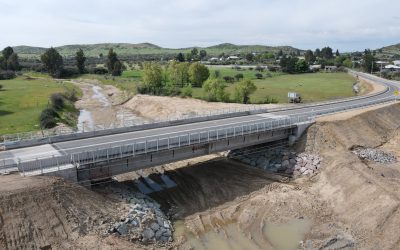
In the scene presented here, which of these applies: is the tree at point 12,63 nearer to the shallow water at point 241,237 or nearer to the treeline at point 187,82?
the treeline at point 187,82

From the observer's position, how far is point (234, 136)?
4081 centimetres

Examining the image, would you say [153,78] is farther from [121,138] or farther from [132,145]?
[132,145]

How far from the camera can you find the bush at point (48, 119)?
56.7 meters

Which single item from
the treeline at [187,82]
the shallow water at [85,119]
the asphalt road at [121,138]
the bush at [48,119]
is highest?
the treeline at [187,82]

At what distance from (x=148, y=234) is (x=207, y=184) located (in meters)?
12.5

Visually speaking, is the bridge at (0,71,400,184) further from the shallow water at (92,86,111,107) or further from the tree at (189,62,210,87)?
the tree at (189,62,210,87)

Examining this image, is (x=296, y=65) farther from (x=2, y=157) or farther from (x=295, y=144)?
(x=2, y=157)

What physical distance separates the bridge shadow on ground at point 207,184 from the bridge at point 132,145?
119 inches

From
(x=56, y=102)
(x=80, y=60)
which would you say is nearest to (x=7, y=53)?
(x=80, y=60)

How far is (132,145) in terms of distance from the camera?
3344 centimetres

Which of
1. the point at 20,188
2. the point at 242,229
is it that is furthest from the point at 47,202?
the point at 242,229

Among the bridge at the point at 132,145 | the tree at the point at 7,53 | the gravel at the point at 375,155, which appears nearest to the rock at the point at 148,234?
the bridge at the point at 132,145

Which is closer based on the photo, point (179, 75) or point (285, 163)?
point (285, 163)

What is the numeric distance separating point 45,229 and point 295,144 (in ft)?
107
